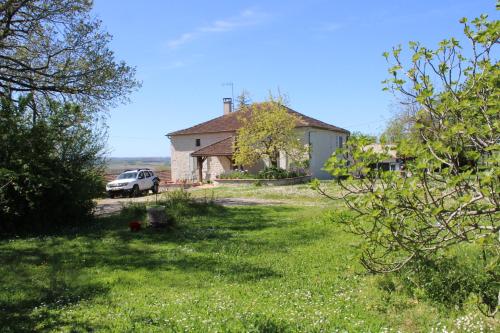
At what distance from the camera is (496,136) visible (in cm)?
431

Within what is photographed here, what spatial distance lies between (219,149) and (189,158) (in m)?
6.03

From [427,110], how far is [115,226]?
12.9 metres

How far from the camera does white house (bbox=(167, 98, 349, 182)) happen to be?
4075 centimetres

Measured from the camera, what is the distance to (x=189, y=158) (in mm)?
46250

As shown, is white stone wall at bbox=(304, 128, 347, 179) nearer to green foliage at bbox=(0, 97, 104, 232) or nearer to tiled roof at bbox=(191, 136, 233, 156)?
tiled roof at bbox=(191, 136, 233, 156)

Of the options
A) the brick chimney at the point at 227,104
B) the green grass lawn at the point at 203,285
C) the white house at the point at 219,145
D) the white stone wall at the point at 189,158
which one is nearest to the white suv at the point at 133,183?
the white house at the point at 219,145

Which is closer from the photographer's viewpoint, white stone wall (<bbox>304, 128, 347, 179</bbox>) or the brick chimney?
white stone wall (<bbox>304, 128, 347, 179</bbox>)

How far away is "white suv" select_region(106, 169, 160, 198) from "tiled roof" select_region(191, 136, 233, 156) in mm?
8963

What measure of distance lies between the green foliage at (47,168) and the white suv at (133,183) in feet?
44.6

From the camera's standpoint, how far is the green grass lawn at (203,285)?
564 centimetres

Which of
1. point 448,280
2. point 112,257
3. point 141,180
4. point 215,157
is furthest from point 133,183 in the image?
point 448,280

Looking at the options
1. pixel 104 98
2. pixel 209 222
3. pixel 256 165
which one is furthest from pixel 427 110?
pixel 256 165

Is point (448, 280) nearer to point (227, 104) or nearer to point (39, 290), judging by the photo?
point (39, 290)

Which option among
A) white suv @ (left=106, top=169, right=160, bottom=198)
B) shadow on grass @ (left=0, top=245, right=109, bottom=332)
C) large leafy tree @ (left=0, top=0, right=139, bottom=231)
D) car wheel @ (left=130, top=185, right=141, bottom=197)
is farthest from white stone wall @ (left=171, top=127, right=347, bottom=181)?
shadow on grass @ (left=0, top=245, right=109, bottom=332)
